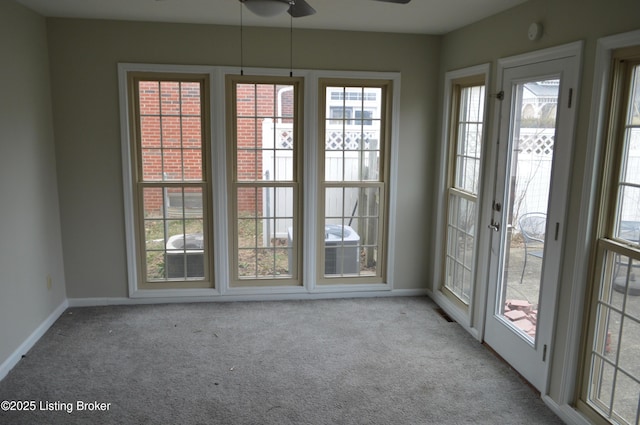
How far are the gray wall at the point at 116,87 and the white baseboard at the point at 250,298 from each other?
69mm

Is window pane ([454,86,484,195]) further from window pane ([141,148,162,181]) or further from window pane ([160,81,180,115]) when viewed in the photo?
window pane ([141,148,162,181])

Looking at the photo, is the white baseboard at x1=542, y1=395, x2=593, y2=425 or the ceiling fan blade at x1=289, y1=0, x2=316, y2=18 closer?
the ceiling fan blade at x1=289, y1=0, x2=316, y2=18

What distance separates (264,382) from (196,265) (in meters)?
1.78

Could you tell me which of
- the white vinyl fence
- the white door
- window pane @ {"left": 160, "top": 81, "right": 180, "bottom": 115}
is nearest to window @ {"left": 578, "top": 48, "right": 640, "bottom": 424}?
the white door

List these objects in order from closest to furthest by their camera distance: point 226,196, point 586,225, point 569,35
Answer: point 586,225 < point 569,35 < point 226,196

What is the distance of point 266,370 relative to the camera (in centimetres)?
342

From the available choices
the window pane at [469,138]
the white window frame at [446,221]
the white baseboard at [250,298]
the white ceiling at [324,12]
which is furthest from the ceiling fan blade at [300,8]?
the white baseboard at [250,298]

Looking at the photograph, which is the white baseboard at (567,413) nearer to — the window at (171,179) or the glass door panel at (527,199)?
the glass door panel at (527,199)

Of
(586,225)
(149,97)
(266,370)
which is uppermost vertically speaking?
(149,97)

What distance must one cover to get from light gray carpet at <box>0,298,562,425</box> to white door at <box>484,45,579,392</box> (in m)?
0.32

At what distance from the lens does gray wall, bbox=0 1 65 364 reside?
337 cm

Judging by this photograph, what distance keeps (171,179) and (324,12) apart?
2.02 meters

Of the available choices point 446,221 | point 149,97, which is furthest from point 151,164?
point 446,221

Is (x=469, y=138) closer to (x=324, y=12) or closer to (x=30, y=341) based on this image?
(x=324, y=12)
